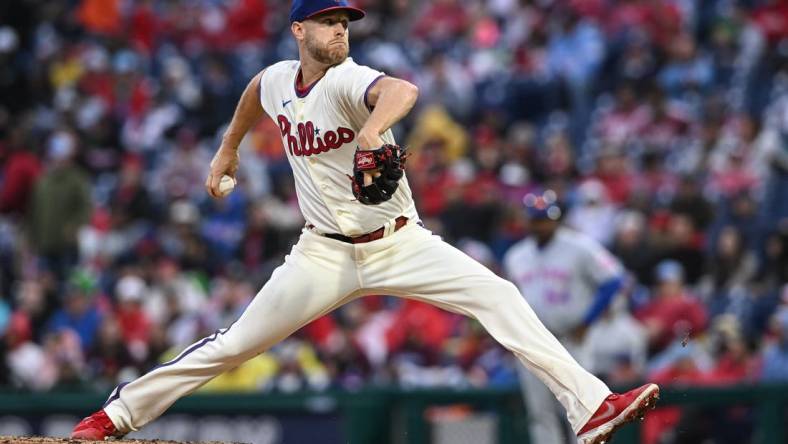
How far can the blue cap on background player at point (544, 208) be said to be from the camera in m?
9.22

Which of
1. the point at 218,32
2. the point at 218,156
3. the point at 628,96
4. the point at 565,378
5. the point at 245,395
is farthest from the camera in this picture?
the point at 218,32

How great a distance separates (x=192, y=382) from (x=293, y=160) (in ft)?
3.42

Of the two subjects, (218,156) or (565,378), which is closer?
(565,378)

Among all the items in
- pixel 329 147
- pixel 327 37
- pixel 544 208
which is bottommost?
pixel 544 208

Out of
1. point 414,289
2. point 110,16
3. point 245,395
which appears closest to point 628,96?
point 245,395

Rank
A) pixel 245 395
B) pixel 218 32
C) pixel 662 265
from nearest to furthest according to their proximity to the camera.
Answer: pixel 245 395, pixel 662 265, pixel 218 32

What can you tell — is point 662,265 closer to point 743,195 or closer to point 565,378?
point 743,195

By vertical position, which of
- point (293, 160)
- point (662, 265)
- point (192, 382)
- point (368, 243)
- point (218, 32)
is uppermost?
point (218, 32)

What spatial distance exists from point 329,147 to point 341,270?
0.52 m

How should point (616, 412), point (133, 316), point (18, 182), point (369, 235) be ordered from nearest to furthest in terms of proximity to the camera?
point (616, 412), point (369, 235), point (133, 316), point (18, 182)

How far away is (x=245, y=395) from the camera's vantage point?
9.76m

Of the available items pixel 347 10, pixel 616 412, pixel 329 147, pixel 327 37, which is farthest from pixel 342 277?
pixel 616 412

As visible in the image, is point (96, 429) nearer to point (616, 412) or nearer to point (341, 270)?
point (341, 270)

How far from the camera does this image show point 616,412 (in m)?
5.71
